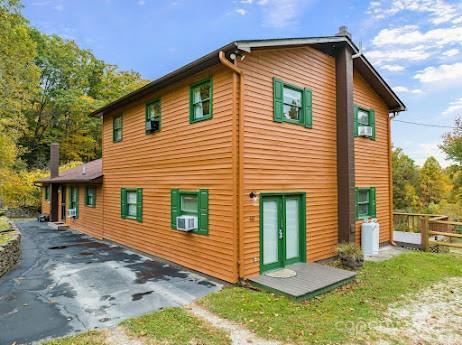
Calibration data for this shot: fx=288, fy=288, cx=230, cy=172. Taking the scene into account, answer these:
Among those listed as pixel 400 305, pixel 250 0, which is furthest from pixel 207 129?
pixel 250 0

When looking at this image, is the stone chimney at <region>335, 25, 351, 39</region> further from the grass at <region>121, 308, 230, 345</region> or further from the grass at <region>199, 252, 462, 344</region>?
the grass at <region>121, 308, 230, 345</region>

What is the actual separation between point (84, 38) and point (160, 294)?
1541 inches

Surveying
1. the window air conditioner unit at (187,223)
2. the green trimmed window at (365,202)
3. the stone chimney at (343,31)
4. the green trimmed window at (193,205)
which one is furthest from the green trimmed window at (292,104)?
the green trimmed window at (365,202)

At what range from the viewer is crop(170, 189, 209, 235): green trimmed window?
7465 mm

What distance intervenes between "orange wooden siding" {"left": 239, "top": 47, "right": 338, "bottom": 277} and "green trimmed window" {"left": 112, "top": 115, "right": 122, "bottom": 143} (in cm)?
711

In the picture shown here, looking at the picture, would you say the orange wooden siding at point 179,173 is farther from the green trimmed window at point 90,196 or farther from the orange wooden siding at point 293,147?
the green trimmed window at point 90,196

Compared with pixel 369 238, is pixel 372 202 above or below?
above

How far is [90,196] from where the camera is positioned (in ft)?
47.5

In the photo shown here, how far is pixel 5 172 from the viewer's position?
16.9 m

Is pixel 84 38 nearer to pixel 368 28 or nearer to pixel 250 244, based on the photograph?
pixel 368 28

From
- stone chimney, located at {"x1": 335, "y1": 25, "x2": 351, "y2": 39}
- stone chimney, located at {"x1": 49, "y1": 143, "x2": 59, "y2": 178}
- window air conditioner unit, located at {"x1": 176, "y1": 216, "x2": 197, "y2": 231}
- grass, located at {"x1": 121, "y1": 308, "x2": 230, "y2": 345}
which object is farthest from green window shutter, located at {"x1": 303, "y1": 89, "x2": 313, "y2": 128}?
stone chimney, located at {"x1": 49, "y1": 143, "x2": 59, "y2": 178}

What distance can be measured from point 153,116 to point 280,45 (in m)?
4.85

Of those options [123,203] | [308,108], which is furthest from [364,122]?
[123,203]

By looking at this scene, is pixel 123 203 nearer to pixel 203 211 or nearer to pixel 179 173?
pixel 179 173
